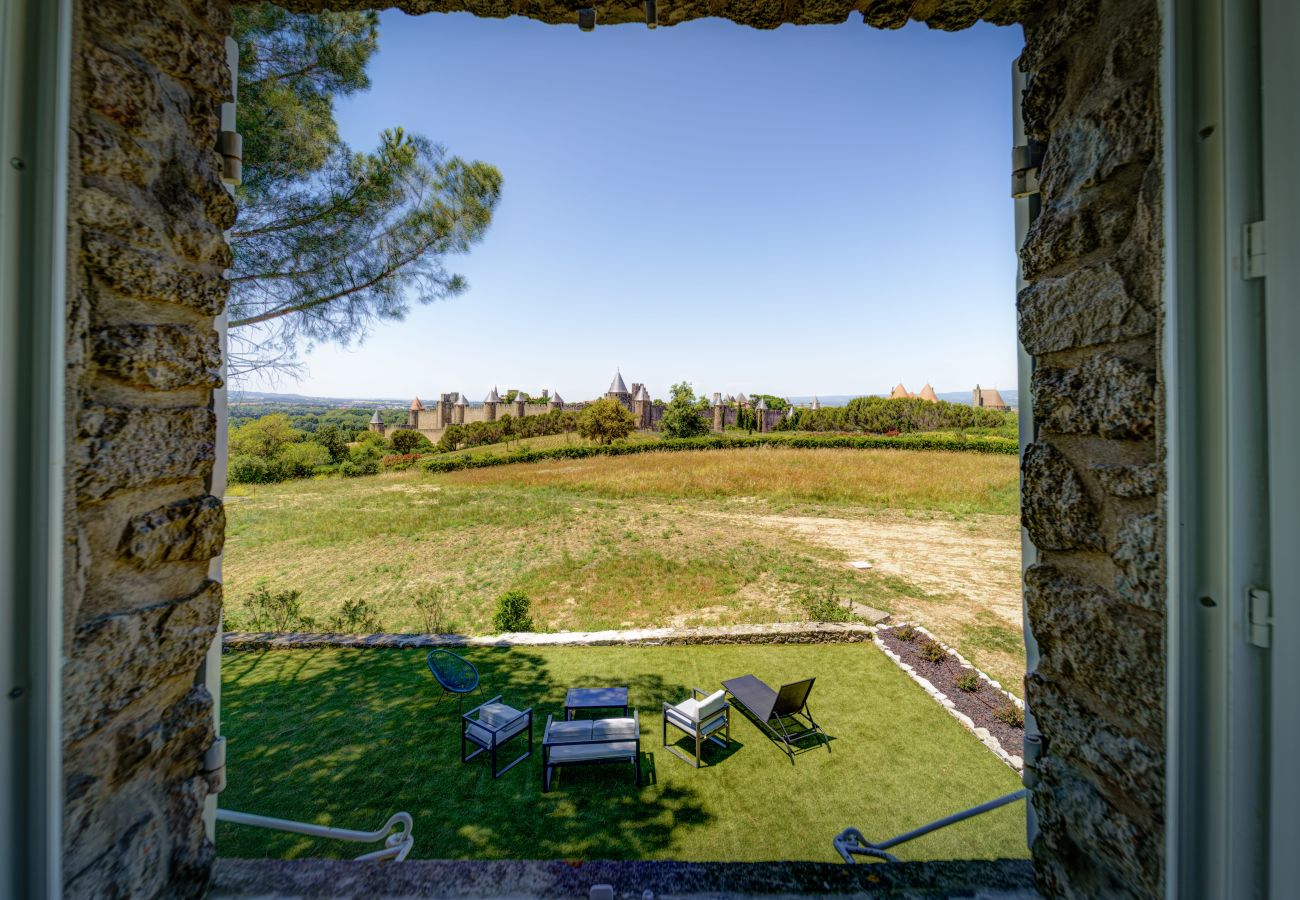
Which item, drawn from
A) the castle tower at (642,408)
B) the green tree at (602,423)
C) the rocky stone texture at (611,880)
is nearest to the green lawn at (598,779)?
the rocky stone texture at (611,880)

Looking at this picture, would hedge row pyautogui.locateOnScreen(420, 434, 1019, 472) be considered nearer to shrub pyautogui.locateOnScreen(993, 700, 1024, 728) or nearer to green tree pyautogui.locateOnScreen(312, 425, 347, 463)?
green tree pyautogui.locateOnScreen(312, 425, 347, 463)

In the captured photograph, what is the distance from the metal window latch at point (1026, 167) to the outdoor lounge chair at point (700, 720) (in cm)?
393

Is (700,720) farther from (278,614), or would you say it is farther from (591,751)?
(278,614)

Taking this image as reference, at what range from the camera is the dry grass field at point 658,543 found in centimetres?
832

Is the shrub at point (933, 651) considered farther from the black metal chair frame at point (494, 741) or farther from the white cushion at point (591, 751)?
the black metal chair frame at point (494, 741)

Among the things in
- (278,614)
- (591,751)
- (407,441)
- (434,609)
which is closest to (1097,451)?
(591,751)

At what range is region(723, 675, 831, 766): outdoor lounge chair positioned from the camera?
4301mm

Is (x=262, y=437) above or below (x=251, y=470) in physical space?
above

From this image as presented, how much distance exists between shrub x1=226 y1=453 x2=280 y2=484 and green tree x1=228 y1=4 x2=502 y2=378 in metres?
7.62

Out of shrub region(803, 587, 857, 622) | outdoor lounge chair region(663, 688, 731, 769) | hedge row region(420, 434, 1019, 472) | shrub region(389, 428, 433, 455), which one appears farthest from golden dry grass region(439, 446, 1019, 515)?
outdoor lounge chair region(663, 688, 731, 769)

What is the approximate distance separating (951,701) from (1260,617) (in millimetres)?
5279

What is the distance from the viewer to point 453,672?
4.75 m

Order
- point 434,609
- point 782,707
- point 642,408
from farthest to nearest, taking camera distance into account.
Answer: point 642,408, point 434,609, point 782,707

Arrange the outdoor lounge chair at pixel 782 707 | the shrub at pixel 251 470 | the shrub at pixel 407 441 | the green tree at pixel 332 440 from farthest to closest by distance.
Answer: the shrub at pixel 407 441
the green tree at pixel 332 440
the shrub at pixel 251 470
the outdoor lounge chair at pixel 782 707
